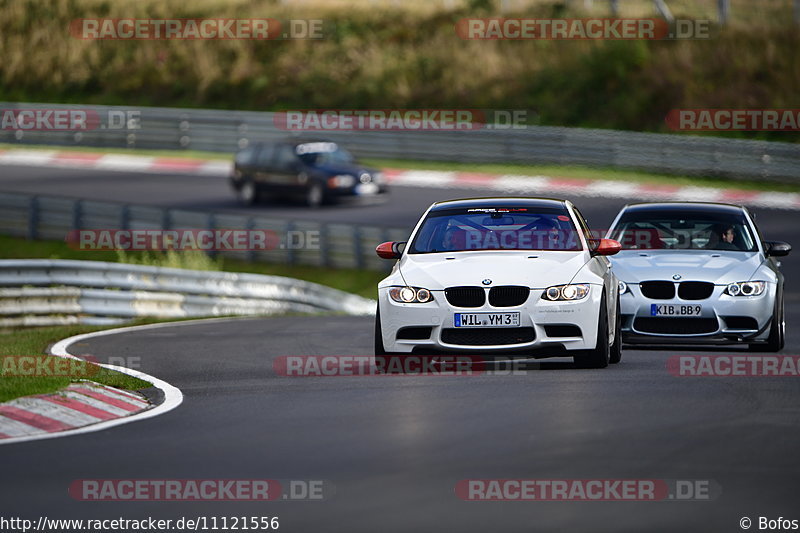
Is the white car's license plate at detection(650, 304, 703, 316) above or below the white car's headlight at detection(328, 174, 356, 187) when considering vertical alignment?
below

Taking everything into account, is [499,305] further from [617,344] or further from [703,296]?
[703,296]

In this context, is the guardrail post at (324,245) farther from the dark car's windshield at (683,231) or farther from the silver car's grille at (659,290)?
the silver car's grille at (659,290)

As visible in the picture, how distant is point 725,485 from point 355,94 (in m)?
41.6

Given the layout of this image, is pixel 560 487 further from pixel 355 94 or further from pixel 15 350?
pixel 355 94

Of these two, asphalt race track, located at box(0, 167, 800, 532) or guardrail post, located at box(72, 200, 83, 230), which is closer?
asphalt race track, located at box(0, 167, 800, 532)

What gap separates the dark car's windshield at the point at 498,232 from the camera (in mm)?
13172

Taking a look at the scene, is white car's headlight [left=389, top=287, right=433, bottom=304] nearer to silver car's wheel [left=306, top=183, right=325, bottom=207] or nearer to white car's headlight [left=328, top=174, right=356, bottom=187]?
white car's headlight [left=328, top=174, right=356, bottom=187]

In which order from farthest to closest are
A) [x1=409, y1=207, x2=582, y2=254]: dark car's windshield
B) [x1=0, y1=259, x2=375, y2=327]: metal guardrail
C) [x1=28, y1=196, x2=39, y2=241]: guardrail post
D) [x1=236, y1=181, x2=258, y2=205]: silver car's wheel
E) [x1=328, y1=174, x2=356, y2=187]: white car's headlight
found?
1. [x1=236, y1=181, x2=258, y2=205]: silver car's wheel
2. [x1=328, y1=174, x2=356, y2=187]: white car's headlight
3. [x1=28, y1=196, x2=39, y2=241]: guardrail post
4. [x1=0, y1=259, x2=375, y2=327]: metal guardrail
5. [x1=409, y1=207, x2=582, y2=254]: dark car's windshield

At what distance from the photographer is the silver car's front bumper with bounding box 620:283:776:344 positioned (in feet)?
47.0

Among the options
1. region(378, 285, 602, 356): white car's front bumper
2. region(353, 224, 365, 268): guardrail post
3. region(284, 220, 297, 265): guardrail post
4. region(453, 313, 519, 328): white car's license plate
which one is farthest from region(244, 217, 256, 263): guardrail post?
region(453, 313, 519, 328): white car's license plate

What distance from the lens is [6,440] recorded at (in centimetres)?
980

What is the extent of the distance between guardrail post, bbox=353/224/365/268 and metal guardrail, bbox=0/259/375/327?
4.52m

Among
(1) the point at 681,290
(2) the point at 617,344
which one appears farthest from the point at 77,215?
(2) the point at 617,344

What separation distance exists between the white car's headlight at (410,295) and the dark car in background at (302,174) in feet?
75.0
